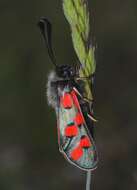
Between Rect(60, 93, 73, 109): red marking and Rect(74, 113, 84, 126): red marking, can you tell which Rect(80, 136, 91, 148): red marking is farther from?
Rect(60, 93, 73, 109): red marking

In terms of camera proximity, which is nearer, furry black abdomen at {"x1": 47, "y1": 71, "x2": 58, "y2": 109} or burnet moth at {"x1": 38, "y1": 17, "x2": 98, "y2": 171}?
burnet moth at {"x1": 38, "y1": 17, "x2": 98, "y2": 171}

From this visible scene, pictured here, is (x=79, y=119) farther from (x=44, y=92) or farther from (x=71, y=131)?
(x=44, y=92)

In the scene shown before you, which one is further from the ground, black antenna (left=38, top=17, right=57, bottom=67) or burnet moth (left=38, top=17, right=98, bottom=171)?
black antenna (left=38, top=17, right=57, bottom=67)

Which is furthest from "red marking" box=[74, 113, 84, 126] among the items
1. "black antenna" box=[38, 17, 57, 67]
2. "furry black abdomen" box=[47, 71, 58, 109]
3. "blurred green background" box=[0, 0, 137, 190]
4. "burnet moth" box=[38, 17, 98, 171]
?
"blurred green background" box=[0, 0, 137, 190]

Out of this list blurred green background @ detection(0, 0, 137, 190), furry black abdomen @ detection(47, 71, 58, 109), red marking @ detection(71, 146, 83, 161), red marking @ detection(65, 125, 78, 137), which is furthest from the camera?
blurred green background @ detection(0, 0, 137, 190)

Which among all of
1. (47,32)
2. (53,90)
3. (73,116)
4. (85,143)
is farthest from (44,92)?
(47,32)

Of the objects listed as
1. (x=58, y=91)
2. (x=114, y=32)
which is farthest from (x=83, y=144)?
(x=114, y=32)

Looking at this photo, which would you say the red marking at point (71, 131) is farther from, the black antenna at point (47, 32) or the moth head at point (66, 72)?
the black antenna at point (47, 32)
